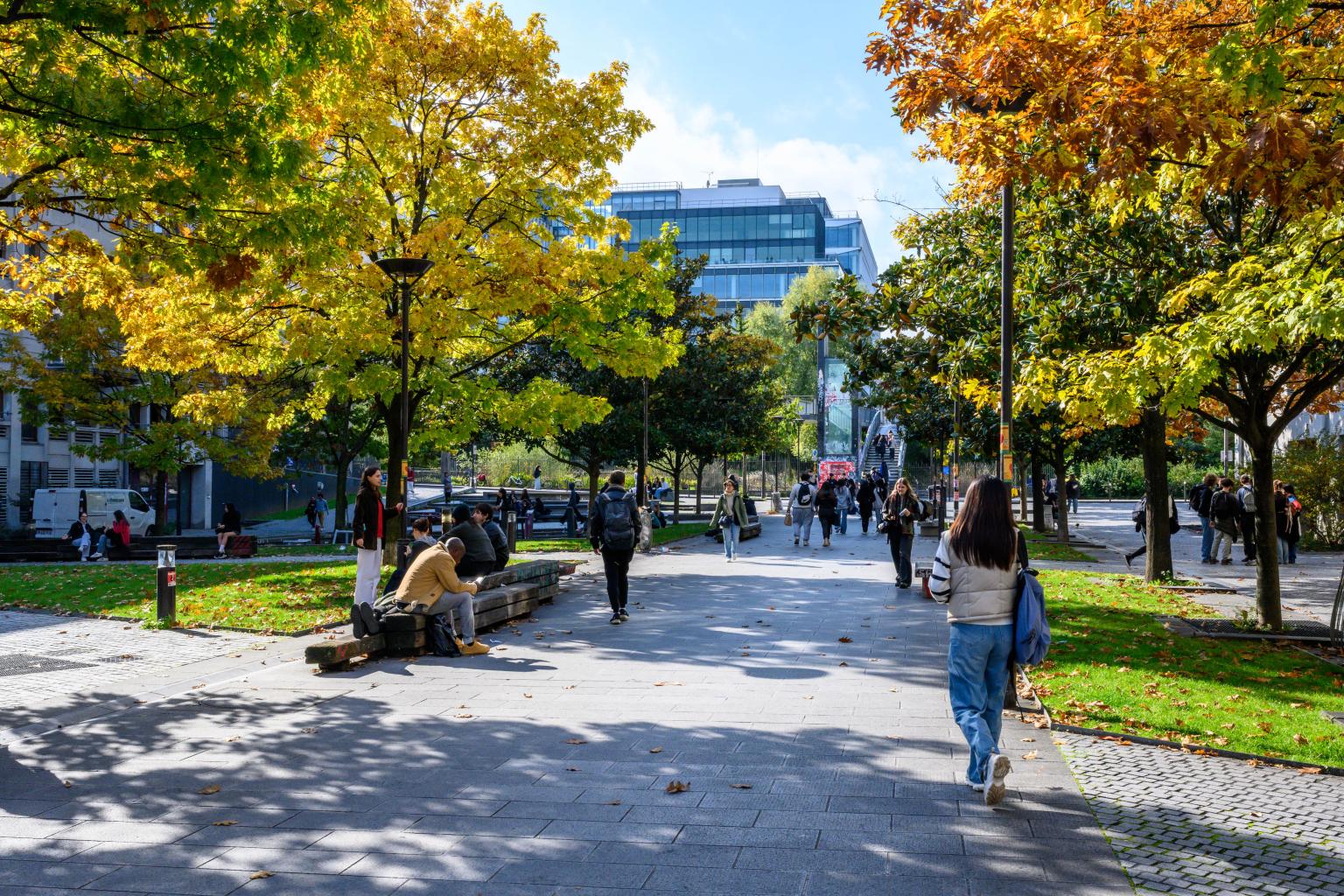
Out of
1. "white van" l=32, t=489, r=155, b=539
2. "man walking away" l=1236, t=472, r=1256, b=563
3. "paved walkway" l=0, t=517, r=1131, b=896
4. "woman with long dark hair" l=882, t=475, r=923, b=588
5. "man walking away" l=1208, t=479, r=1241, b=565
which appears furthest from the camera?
"white van" l=32, t=489, r=155, b=539

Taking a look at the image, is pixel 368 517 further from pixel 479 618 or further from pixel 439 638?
pixel 439 638

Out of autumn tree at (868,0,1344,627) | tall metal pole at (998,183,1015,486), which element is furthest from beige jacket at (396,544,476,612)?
autumn tree at (868,0,1344,627)

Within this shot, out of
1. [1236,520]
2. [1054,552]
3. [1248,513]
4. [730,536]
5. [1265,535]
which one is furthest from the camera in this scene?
[1054,552]

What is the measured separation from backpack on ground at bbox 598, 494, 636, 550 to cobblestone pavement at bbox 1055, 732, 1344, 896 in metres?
7.02

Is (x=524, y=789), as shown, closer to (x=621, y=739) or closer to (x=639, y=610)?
(x=621, y=739)

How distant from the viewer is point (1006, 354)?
35.1 feet

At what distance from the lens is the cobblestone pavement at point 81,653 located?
9.77 meters

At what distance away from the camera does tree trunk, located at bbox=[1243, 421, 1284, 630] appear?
12.1 m

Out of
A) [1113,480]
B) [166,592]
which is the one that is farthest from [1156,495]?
[1113,480]

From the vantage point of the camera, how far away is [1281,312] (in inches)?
397

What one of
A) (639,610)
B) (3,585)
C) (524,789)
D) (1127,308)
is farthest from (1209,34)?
(3,585)

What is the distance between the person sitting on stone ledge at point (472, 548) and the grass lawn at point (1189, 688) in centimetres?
663

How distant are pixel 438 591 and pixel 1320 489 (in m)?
23.6

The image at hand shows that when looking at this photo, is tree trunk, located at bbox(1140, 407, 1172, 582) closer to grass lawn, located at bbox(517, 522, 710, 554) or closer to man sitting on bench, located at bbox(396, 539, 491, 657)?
man sitting on bench, located at bbox(396, 539, 491, 657)
